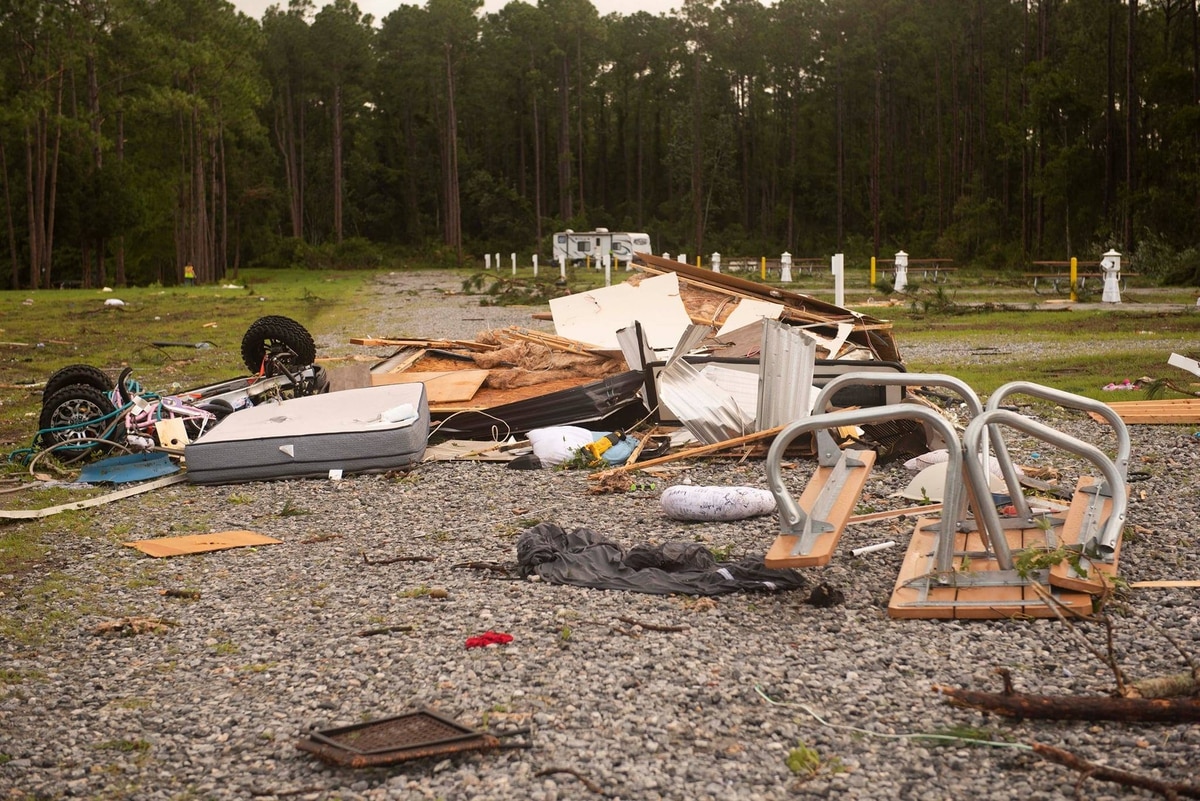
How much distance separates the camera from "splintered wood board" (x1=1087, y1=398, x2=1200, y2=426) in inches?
383

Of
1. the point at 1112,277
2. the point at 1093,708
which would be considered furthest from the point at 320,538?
the point at 1112,277

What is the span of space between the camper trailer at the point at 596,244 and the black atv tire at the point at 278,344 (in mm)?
47652

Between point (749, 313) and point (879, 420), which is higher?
point (749, 313)

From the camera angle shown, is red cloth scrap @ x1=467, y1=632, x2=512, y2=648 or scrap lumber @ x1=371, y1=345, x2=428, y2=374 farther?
scrap lumber @ x1=371, y1=345, x2=428, y2=374

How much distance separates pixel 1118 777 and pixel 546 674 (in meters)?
2.03

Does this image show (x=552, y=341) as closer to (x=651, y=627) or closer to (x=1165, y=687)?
(x=651, y=627)

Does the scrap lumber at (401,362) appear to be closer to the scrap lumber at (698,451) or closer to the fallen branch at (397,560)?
the scrap lumber at (698,451)

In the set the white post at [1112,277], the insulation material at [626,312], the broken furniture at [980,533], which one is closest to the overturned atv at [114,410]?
the insulation material at [626,312]

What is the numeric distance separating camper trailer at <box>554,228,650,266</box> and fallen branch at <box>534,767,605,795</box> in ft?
186

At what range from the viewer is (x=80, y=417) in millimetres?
9852

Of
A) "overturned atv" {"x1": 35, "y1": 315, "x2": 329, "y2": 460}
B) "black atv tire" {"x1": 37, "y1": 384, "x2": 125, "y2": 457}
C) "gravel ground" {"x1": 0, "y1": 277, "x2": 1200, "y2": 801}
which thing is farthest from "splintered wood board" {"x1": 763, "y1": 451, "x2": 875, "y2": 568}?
"black atv tire" {"x1": 37, "y1": 384, "x2": 125, "y2": 457}

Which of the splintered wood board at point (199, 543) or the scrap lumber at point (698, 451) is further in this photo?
the scrap lumber at point (698, 451)

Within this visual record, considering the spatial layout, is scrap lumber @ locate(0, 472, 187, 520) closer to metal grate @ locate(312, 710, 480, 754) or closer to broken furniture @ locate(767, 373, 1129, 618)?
metal grate @ locate(312, 710, 480, 754)

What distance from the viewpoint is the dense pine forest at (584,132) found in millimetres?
49219
